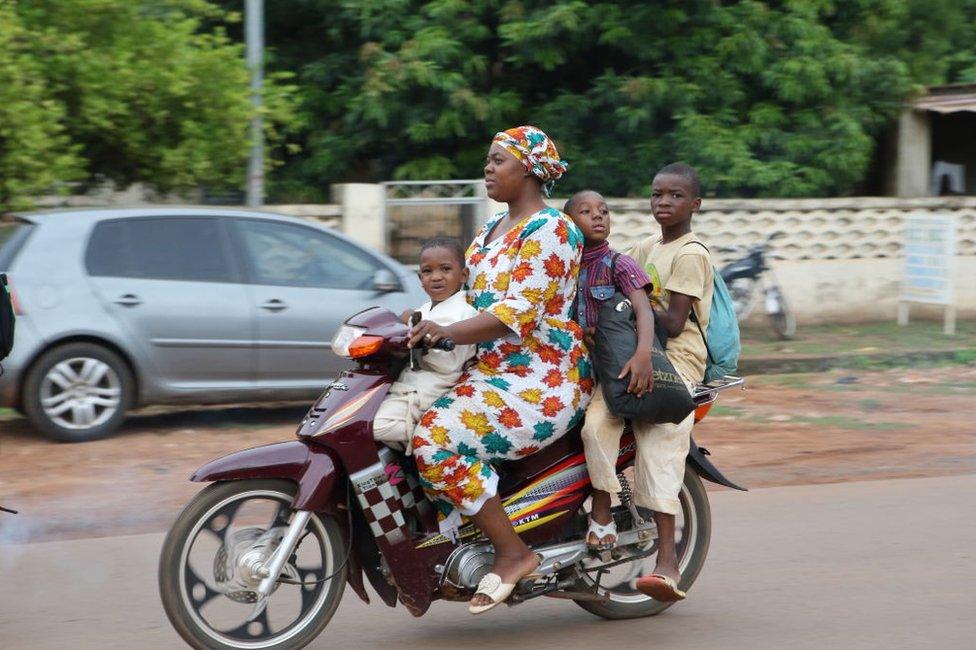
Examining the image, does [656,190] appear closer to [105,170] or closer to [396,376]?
[396,376]

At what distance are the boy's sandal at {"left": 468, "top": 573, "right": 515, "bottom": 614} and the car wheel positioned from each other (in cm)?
469

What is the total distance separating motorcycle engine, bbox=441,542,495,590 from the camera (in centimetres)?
441

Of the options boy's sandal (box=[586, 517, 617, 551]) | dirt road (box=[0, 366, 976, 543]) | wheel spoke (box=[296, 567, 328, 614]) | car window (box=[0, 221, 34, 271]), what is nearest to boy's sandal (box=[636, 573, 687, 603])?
boy's sandal (box=[586, 517, 617, 551])

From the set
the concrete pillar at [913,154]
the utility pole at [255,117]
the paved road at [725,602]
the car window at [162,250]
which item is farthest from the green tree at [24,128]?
the concrete pillar at [913,154]

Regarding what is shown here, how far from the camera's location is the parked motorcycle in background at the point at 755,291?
1356 centimetres

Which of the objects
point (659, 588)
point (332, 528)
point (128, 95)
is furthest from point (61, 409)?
point (659, 588)

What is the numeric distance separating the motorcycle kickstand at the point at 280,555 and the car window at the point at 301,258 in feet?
15.7

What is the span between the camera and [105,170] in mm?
11969

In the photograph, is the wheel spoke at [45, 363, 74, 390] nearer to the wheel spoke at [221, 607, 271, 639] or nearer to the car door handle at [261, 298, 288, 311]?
the car door handle at [261, 298, 288, 311]

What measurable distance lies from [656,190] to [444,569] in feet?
5.06

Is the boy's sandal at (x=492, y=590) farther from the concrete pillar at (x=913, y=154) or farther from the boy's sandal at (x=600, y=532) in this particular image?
the concrete pillar at (x=913, y=154)

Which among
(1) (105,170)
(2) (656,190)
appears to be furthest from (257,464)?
(1) (105,170)

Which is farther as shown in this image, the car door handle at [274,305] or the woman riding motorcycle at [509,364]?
the car door handle at [274,305]

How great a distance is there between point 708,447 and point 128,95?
239 inches
